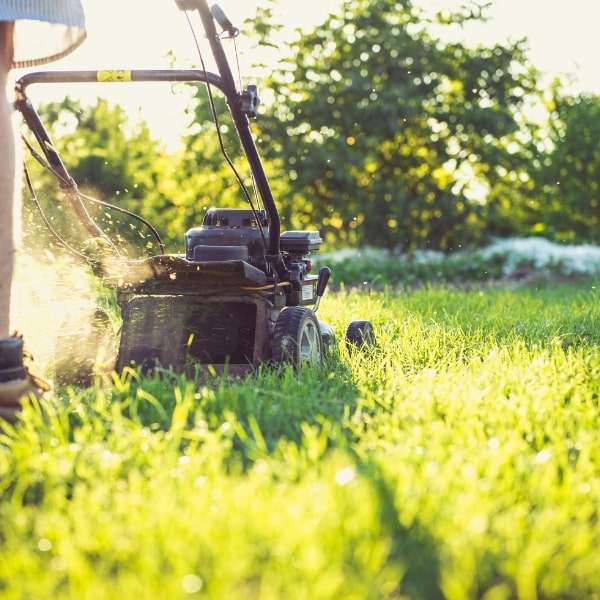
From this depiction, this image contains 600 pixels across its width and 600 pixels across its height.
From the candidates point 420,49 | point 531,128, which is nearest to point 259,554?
point 420,49

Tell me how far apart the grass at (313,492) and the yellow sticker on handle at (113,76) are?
3.29 ft

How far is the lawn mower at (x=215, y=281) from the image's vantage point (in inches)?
117

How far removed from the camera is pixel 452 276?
9594mm

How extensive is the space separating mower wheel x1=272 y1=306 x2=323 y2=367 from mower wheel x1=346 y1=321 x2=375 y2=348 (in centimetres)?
41

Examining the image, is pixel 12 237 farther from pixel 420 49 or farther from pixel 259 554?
pixel 420 49

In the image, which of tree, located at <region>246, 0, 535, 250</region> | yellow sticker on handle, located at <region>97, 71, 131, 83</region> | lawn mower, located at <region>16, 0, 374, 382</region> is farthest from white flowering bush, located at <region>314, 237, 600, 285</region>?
yellow sticker on handle, located at <region>97, 71, 131, 83</region>

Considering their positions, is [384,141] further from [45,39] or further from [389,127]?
[45,39]

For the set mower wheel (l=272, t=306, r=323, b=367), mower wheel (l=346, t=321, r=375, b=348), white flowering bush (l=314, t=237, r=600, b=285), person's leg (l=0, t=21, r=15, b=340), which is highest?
person's leg (l=0, t=21, r=15, b=340)

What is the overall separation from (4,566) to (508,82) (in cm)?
1039

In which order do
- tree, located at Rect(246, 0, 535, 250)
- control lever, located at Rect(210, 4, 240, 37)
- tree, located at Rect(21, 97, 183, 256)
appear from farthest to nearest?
1. tree, located at Rect(21, 97, 183, 256)
2. tree, located at Rect(246, 0, 535, 250)
3. control lever, located at Rect(210, 4, 240, 37)

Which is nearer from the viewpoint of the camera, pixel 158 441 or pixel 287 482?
pixel 287 482

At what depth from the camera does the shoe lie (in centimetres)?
228

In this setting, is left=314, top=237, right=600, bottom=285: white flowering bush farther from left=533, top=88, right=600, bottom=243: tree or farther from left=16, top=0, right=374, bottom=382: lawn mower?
left=16, top=0, right=374, bottom=382: lawn mower

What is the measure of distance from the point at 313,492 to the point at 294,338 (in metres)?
1.43
